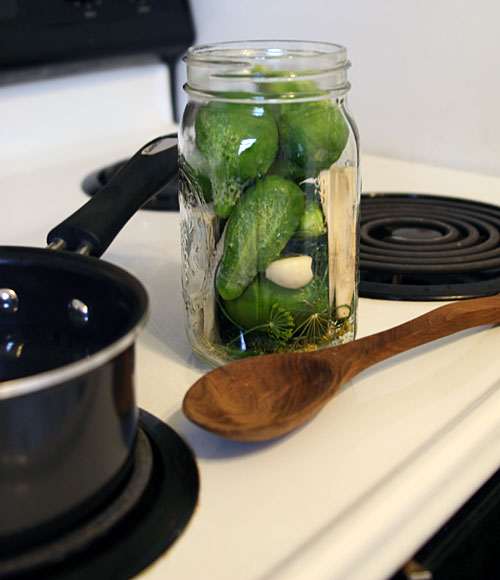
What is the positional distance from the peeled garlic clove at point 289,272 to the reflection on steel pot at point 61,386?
12cm

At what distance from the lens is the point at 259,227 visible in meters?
0.46

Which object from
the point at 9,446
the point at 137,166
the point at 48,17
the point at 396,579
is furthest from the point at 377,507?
the point at 48,17

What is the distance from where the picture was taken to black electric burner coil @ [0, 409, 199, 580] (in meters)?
0.32

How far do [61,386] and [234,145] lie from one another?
0.22 meters

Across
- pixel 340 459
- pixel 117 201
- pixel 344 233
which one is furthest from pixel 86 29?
pixel 340 459

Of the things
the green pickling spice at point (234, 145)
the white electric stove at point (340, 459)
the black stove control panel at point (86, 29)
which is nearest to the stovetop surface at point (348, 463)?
the white electric stove at point (340, 459)

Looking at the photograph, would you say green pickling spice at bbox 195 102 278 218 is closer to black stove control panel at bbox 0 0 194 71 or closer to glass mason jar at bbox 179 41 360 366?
glass mason jar at bbox 179 41 360 366

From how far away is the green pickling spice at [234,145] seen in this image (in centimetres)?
45

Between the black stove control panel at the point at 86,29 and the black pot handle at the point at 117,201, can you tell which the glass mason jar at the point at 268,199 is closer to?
the black pot handle at the point at 117,201

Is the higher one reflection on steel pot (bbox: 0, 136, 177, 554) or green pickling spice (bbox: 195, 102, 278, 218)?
green pickling spice (bbox: 195, 102, 278, 218)

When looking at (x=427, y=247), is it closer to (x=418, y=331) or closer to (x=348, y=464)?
(x=418, y=331)

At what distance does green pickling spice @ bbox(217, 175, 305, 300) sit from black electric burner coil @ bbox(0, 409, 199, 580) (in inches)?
5.1

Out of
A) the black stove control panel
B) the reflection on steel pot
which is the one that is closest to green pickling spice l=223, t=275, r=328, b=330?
the reflection on steel pot

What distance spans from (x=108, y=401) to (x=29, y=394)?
0.16 feet
